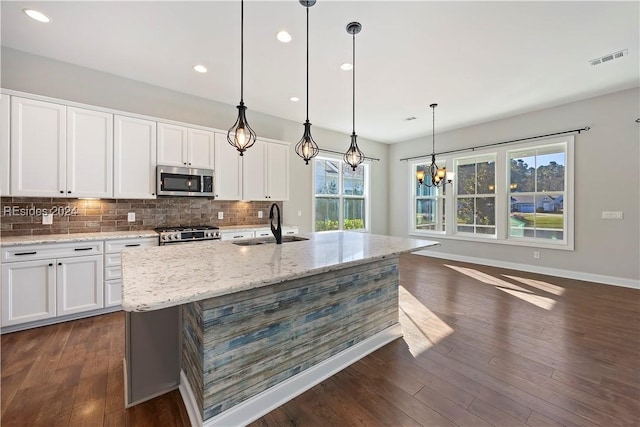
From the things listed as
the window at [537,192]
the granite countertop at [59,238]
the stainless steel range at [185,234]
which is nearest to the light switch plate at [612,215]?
the window at [537,192]

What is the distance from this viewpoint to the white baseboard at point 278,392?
1.57 m

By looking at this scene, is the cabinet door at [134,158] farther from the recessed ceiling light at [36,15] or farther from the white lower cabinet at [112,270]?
the recessed ceiling light at [36,15]

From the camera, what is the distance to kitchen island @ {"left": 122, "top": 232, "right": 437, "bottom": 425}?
4.63 ft

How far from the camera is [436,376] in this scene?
2.05 metres

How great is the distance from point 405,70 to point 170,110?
3.34 meters

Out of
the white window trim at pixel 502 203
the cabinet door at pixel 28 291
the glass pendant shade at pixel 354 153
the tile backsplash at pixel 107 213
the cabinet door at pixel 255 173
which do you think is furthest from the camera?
the white window trim at pixel 502 203

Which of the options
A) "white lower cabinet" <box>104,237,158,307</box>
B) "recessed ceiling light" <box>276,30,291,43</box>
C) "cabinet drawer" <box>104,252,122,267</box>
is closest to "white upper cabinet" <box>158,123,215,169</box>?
"white lower cabinet" <box>104,237,158,307</box>

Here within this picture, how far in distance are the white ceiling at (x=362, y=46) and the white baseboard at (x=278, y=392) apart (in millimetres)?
2941

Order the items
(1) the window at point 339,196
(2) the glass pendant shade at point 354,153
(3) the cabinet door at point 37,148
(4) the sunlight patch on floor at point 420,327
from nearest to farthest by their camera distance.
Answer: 1. (4) the sunlight patch on floor at point 420,327
2. (3) the cabinet door at point 37,148
3. (2) the glass pendant shade at point 354,153
4. (1) the window at point 339,196

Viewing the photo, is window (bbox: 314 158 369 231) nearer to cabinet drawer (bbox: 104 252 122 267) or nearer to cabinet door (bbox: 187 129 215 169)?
cabinet door (bbox: 187 129 215 169)

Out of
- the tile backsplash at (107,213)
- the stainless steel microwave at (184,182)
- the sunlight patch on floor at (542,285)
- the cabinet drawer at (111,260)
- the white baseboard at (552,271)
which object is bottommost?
the sunlight patch on floor at (542,285)

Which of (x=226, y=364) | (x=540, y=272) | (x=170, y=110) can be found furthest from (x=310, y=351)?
(x=540, y=272)

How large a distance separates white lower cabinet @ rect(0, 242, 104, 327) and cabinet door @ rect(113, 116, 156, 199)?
2.55 feet

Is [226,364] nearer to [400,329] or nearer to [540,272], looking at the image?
[400,329]
